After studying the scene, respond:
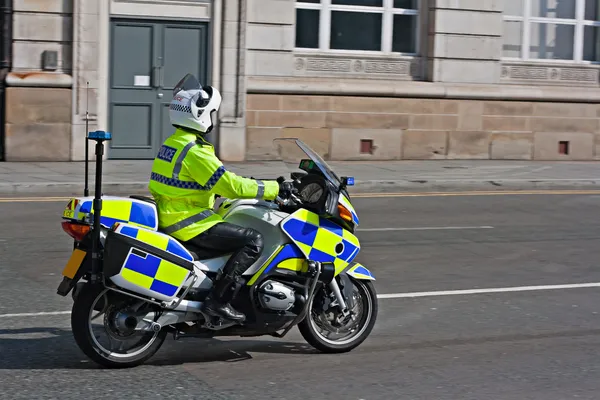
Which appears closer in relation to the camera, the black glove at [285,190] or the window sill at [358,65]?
the black glove at [285,190]

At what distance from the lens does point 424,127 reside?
21203 mm

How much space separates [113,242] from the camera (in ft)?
19.5

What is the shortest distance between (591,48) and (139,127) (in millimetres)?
10408

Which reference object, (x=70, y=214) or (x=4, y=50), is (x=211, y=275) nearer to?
(x=70, y=214)

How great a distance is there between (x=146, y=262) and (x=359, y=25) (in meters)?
15.9

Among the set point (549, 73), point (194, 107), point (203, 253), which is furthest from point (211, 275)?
point (549, 73)

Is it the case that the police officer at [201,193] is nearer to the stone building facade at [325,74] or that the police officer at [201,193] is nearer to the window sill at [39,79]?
the stone building facade at [325,74]

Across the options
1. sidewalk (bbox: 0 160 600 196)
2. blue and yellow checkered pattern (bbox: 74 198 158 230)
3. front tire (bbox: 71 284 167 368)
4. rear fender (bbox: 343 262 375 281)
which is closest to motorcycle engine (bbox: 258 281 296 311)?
rear fender (bbox: 343 262 375 281)

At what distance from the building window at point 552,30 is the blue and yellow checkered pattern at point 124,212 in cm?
1711

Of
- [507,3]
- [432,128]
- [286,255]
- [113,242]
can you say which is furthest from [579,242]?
[507,3]

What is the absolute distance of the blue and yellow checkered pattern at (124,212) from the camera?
6.06 m

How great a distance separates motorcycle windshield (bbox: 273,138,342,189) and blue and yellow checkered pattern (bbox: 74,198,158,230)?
41.1 inches

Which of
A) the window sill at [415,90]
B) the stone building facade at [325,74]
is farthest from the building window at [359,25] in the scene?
the window sill at [415,90]

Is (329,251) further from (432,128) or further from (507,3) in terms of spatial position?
(507,3)
